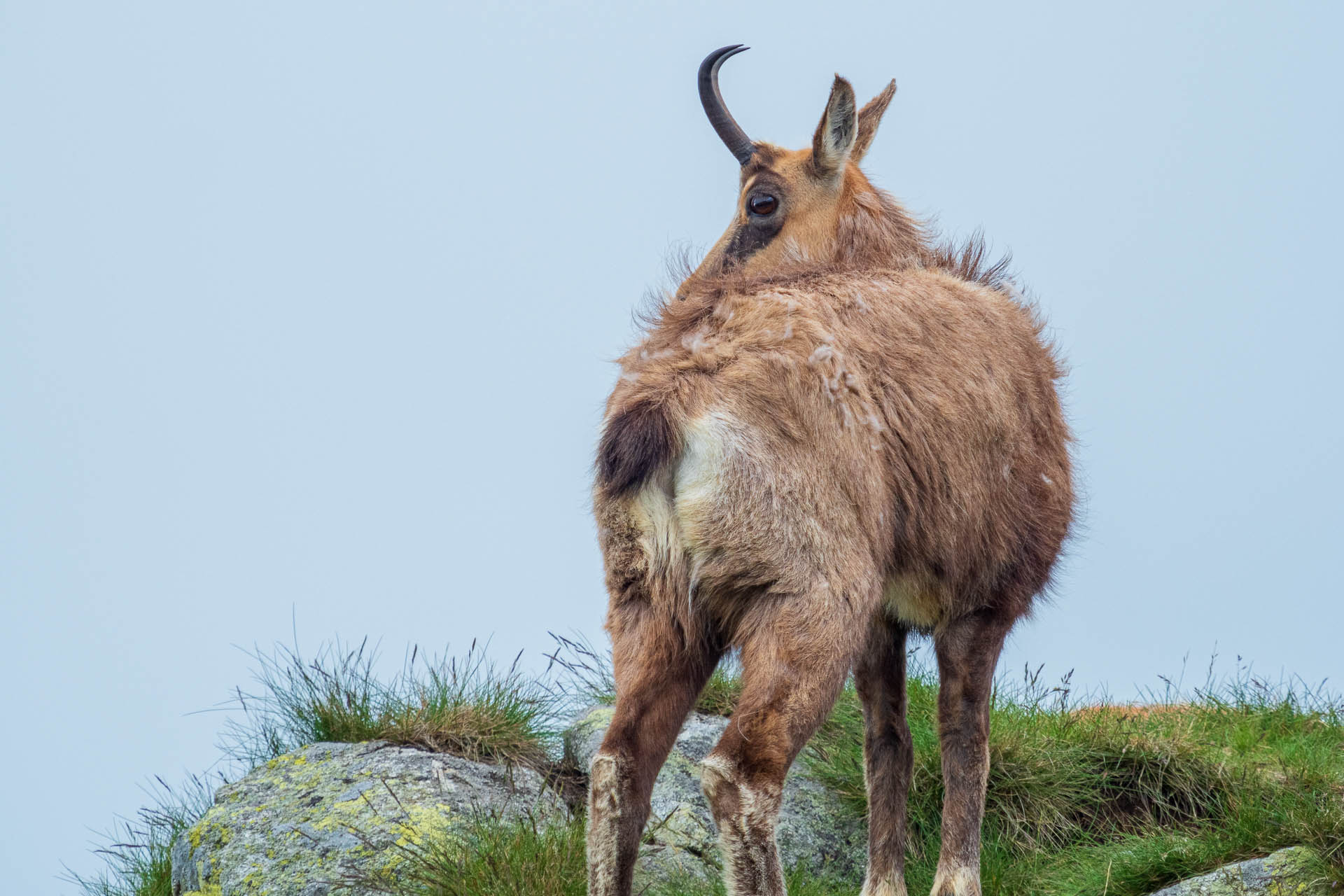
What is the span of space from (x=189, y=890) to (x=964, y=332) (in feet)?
12.1

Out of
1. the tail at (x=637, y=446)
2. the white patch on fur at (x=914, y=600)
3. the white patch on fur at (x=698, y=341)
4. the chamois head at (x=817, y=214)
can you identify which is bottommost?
the white patch on fur at (x=914, y=600)

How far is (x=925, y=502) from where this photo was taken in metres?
3.95

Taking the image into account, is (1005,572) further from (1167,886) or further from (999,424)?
(1167,886)

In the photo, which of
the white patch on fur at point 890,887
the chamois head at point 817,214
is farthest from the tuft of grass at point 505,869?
Result: the chamois head at point 817,214

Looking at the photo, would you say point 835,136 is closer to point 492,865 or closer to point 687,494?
point 687,494

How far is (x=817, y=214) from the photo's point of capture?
534cm

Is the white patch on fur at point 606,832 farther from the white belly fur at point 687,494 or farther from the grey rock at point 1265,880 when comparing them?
the grey rock at point 1265,880

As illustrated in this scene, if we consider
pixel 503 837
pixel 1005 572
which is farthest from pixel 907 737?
pixel 503 837

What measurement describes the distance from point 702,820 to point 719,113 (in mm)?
3155

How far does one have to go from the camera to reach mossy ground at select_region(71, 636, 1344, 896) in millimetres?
4547

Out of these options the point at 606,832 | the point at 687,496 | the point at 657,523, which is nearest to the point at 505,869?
the point at 606,832

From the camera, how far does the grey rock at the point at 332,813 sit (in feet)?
15.1

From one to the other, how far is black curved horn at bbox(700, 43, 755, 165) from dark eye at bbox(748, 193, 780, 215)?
0.37m

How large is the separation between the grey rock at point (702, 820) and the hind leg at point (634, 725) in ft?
4.06
